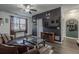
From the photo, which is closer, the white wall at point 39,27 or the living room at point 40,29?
the living room at point 40,29

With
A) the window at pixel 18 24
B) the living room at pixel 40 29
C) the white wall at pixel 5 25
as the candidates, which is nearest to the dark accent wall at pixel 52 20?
the living room at pixel 40 29

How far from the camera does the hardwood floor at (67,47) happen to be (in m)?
1.95

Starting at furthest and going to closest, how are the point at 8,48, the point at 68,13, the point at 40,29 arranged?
the point at 40,29 → the point at 68,13 → the point at 8,48

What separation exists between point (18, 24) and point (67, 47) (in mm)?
1217

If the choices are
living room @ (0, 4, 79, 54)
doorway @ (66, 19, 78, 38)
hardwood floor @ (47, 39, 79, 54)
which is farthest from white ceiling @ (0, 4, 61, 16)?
hardwood floor @ (47, 39, 79, 54)

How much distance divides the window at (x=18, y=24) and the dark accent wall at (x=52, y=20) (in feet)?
1.04

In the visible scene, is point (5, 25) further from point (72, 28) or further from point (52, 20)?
point (72, 28)

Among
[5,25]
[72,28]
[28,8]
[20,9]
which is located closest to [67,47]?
[72,28]

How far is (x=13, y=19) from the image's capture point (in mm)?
2031

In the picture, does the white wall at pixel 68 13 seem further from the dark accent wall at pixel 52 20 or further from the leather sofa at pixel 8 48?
the leather sofa at pixel 8 48

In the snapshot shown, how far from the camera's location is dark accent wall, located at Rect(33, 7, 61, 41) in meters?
1.98

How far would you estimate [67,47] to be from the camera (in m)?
2.01
